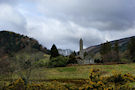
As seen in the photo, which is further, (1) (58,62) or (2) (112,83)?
(1) (58,62)

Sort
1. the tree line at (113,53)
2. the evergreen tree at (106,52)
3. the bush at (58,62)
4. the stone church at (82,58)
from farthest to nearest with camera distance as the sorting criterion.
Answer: the evergreen tree at (106,52), the stone church at (82,58), the tree line at (113,53), the bush at (58,62)

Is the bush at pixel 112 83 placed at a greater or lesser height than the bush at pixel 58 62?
lesser

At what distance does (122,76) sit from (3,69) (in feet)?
40.1

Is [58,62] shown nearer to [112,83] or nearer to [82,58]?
[82,58]

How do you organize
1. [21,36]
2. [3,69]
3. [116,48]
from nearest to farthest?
[3,69]
[116,48]
[21,36]

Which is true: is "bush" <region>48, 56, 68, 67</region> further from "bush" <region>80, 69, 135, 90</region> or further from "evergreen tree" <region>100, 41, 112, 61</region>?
"bush" <region>80, 69, 135, 90</region>

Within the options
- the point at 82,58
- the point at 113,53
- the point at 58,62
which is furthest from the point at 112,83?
the point at 113,53

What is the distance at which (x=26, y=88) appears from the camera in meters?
12.4

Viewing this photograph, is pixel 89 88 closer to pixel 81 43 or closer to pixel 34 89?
pixel 34 89

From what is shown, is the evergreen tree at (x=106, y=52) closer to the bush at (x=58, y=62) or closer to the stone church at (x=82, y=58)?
the stone church at (x=82, y=58)

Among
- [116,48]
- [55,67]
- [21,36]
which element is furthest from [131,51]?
[21,36]

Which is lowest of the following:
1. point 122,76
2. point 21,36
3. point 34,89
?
point 34,89

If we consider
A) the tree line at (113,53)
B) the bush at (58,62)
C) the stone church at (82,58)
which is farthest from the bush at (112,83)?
the tree line at (113,53)

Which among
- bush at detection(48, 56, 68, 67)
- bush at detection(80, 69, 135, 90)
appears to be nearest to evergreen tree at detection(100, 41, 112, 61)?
bush at detection(48, 56, 68, 67)
